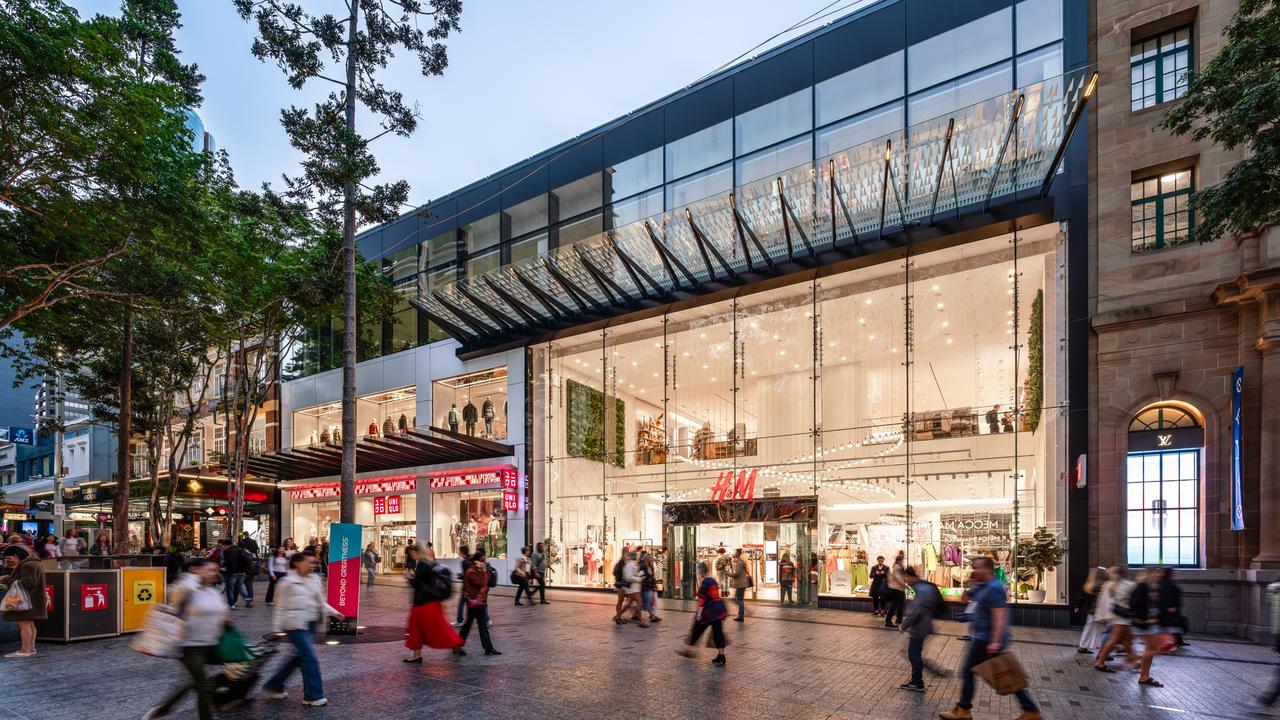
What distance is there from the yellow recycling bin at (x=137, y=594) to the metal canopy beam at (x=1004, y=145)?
19.0m

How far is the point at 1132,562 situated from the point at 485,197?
2283cm

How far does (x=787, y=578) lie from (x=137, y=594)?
1445 centimetres

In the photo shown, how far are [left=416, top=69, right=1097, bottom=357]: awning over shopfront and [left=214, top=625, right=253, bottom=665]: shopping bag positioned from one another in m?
14.6

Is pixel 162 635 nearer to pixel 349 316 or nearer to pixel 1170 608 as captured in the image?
pixel 349 316

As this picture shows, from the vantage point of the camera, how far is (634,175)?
23.7 metres

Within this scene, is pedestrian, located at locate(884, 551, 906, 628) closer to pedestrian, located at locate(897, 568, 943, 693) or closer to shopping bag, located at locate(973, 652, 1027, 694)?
pedestrian, located at locate(897, 568, 943, 693)

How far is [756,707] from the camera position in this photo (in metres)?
7.97

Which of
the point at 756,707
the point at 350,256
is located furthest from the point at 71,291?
the point at 756,707

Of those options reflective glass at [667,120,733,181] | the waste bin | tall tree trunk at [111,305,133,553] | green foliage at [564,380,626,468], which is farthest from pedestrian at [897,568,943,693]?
tall tree trunk at [111,305,133,553]

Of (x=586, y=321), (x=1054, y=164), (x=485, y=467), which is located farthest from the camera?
(x=485, y=467)

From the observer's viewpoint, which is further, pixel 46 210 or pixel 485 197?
pixel 485 197

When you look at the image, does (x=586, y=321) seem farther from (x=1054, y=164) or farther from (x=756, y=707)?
(x=756, y=707)

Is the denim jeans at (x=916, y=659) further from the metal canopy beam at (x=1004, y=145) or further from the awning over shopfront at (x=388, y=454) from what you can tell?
the awning over shopfront at (x=388, y=454)

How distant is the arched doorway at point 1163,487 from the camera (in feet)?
49.3
